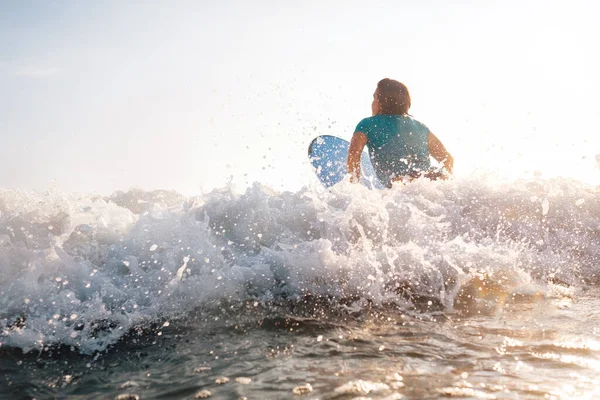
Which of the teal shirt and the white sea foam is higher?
the teal shirt

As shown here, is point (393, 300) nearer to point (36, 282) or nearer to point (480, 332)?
point (480, 332)

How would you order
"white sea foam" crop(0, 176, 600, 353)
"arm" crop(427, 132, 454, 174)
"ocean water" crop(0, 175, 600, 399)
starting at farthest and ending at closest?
1. "arm" crop(427, 132, 454, 174)
2. "white sea foam" crop(0, 176, 600, 353)
3. "ocean water" crop(0, 175, 600, 399)

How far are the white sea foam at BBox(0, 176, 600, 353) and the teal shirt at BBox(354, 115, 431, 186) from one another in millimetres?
308

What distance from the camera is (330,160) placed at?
6988 millimetres

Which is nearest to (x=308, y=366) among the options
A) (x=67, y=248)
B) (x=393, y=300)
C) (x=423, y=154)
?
(x=393, y=300)

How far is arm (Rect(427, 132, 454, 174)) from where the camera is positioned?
580 cm

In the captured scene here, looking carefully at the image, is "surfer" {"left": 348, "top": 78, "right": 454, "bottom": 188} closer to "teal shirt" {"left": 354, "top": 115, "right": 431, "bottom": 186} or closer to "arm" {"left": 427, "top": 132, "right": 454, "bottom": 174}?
"teal shirt" {"left": 354, "top": 115, "right": 431, "bottom": 186}

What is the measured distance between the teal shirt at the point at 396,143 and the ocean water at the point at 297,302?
34 cm

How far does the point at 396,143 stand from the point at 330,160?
Result: 171cm

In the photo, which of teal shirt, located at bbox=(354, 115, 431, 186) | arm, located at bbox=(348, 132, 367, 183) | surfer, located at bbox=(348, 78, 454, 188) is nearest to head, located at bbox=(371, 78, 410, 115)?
surfer, located at bbox=(348, 78, 454, 188)

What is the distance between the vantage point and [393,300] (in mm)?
3125

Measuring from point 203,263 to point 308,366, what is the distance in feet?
5.80

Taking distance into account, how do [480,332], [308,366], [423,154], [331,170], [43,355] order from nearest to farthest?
[308,366] → [43,355] → [480,332] → [423,154] → [331,170]

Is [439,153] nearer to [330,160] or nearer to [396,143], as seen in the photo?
[396,143]
